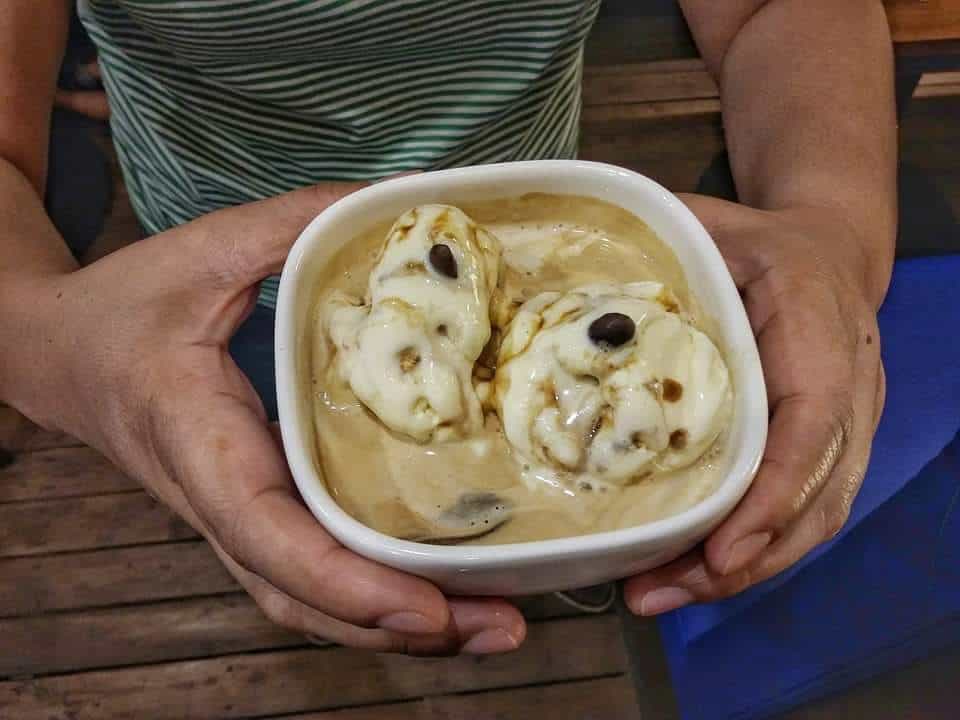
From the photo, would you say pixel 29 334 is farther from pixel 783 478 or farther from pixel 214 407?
pixel 783 478

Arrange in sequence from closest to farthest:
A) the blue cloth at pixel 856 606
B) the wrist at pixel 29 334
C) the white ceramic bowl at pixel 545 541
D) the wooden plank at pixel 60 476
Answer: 1. the white ceramic bowl at pixel 545 541
2. the wrist at pixel 29 334
3. the blue cloth at pixel 856 606
4. the wooden plank at pixel 60 476

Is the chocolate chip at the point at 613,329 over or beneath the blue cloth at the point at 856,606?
over

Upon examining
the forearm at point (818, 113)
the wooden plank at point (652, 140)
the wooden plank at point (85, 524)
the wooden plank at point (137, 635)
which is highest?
the forearm at point (818, 113)

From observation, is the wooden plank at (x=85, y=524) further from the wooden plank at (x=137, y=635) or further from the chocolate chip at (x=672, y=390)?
the chocolate chip at (x=672, y=390)

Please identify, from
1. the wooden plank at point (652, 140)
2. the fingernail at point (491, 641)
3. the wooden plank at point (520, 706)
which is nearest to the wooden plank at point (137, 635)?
the wooden plank at point (520, 706)

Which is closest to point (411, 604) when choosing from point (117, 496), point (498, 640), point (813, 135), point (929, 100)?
point (498, 640)

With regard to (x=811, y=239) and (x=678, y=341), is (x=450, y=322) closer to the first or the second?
(x=678, y=341)

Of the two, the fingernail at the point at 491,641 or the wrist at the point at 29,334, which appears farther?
the wrist at the point at 29,334

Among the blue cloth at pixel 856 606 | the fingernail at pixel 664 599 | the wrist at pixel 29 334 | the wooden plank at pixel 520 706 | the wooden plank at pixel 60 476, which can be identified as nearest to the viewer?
the fingernail at pixel 664 599
